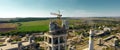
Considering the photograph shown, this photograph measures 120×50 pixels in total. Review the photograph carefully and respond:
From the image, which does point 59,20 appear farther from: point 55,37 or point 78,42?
point 78,42

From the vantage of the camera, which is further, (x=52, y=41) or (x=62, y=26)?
(x=62, y=26)

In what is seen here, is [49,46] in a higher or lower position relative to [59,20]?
lower

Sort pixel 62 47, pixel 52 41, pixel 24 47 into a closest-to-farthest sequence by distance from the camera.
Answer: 1. pixel 52 41
2. pixel 62 47
3. pixel 24 47

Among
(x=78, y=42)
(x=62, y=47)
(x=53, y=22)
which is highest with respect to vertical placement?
(x=53, y=22)

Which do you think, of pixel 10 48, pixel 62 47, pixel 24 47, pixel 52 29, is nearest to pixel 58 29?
pixel 52 29

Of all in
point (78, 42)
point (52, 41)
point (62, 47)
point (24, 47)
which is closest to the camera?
point (52, 41)

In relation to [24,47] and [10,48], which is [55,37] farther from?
[10,48]

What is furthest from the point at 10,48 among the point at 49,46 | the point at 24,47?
the point at 49,46
